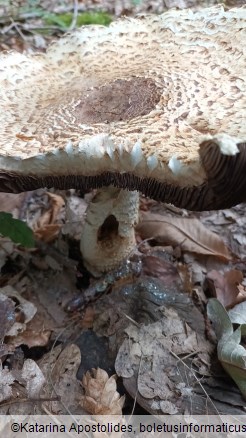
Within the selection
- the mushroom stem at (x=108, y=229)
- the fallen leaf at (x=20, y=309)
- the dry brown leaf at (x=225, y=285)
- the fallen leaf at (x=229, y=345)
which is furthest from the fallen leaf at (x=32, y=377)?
the dry brown leaf at (x=225, y=285)

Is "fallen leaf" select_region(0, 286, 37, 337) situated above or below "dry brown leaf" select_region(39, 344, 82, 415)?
above

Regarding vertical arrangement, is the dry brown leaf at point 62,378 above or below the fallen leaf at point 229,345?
below

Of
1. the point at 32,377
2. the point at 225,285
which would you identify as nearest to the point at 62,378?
the point at 32,377

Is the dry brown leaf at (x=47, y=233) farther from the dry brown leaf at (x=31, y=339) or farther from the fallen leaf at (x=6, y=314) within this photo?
the dry brown leaf at (x=31, y=339)

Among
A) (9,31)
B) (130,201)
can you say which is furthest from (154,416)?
(9,31)

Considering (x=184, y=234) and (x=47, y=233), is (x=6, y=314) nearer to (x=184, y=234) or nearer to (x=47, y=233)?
(x=47, y=233)

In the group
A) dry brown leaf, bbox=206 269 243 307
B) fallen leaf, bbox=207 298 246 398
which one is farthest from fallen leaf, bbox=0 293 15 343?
dry brown leaf, bbox=206 269 243 307

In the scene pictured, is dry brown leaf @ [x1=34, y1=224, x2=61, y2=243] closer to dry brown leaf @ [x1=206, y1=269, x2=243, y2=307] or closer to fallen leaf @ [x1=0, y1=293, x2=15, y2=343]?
fallen leaf @ [x1=0, y1=293, x2=15, y2=343]
